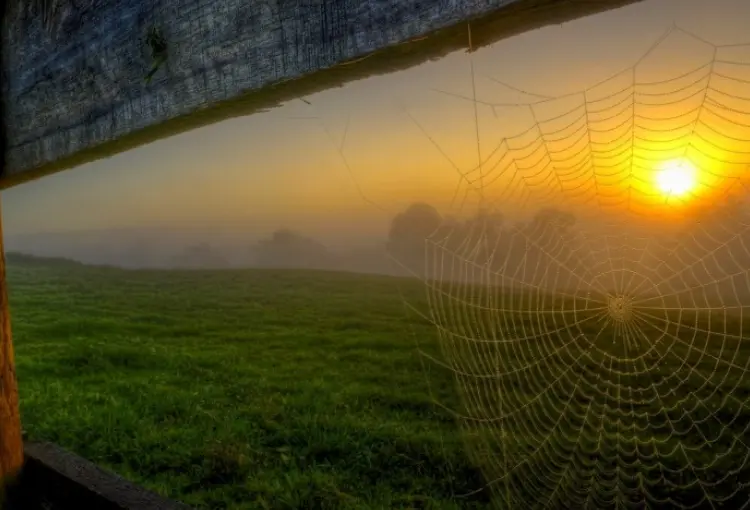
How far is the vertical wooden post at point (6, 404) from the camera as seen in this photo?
82.4 inches

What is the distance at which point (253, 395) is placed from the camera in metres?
6.96

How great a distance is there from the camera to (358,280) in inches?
492

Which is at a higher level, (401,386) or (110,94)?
(110,94)

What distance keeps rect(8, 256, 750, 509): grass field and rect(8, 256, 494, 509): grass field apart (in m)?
0.02

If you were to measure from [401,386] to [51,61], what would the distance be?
18.9ft

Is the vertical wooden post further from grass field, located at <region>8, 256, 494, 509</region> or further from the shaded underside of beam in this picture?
grass field, located at <region>8, 256, 494, 509</region>

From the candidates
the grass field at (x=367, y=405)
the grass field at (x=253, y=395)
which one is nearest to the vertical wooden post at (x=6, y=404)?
the grass field at (x=367, y=405)

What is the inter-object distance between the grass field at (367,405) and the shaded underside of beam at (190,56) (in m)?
1.08

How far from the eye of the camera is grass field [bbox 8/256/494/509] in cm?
446

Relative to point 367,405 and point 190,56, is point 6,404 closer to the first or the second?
point 190,56

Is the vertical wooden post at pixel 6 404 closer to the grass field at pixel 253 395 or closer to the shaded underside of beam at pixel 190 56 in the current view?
the shaded underside of beam at pixel 190 56

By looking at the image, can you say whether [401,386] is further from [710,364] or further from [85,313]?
[85,313]

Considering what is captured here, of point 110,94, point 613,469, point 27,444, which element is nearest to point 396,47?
point 110,94

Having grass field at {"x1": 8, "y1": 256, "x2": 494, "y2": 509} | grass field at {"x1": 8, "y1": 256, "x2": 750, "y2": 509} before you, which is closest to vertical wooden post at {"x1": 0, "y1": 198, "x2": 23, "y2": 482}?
grass field at {"x1": 8, "y1": 256, "x2": 750, "y2": 509}
